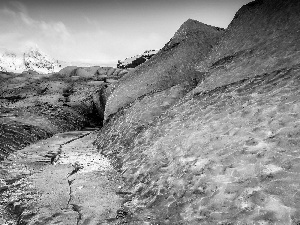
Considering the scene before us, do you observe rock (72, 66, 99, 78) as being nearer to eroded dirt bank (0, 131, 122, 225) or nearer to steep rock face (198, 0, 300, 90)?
eroded dirt bank (0, 131, 122, 225)

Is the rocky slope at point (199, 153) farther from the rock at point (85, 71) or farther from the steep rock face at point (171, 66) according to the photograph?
the rock at point (85, 71)

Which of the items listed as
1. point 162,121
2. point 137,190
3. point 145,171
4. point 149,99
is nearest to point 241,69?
point 162,121

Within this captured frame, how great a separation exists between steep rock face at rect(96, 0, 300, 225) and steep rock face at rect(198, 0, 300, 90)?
0.12 feet

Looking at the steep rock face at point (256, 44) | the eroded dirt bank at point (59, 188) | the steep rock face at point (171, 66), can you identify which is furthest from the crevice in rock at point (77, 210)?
the steep rock face at point (171, 66)

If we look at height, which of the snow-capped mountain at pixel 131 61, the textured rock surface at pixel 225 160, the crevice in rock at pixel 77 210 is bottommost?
the crevice in rock at pixel 77 210

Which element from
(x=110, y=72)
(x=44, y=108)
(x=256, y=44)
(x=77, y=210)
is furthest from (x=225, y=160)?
(x=110, y=72)

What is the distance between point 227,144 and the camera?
4336mm

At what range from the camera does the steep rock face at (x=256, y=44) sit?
6189mm

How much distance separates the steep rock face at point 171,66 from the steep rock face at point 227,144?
152 cm

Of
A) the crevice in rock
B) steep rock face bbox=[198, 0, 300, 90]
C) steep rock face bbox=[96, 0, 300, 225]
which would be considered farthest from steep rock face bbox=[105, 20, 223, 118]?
the crevice in rock

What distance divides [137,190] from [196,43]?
24.6ft

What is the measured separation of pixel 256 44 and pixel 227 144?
13.9ft

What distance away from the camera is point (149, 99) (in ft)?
28.8

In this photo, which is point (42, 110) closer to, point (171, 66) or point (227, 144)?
point (171, 66)
